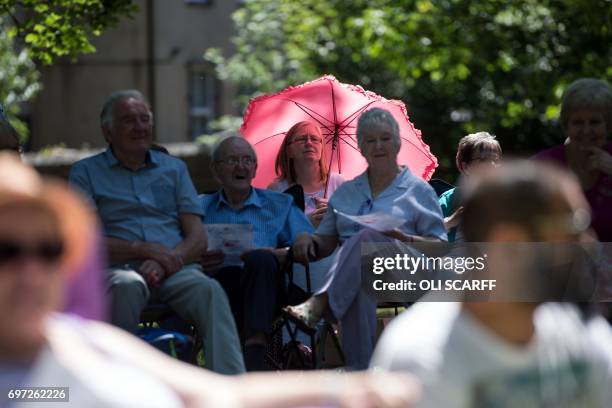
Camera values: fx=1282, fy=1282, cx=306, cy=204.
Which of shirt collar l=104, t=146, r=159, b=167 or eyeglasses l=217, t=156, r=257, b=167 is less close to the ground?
shirt collar l=104, t=146, r=159, b=167

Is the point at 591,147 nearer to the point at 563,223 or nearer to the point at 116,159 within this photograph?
the point at 116,159

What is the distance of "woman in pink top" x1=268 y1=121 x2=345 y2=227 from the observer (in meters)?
7.59

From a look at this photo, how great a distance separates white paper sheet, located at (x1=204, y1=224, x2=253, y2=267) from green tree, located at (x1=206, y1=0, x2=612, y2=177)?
7655mm

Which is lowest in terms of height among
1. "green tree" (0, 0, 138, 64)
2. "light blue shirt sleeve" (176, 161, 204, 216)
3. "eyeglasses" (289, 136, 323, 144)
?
"light blue shirt sleeve" (176, 161, 204, 216)

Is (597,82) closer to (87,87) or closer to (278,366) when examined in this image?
(278,366)

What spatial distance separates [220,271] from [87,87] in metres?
24.9

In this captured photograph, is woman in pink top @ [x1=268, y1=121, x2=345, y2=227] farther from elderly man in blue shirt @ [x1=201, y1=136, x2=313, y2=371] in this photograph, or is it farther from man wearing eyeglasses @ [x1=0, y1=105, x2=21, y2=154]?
man wearing eyeglasses @ [x1=0, y1=105, x2=21, y2=154]

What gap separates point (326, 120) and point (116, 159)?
2.37m

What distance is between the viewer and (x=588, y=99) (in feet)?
18.8

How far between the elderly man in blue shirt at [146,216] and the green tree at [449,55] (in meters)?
8.04

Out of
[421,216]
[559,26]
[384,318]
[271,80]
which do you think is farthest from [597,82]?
[271,80]

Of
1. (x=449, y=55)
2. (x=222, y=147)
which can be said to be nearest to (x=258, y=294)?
(x=222, y=147)

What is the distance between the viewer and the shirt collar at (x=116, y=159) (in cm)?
617

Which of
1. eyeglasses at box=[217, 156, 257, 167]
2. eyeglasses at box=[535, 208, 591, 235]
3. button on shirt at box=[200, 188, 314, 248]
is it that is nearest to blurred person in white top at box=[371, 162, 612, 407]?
eyeglasses at box=[535, 208, 591, 235]
